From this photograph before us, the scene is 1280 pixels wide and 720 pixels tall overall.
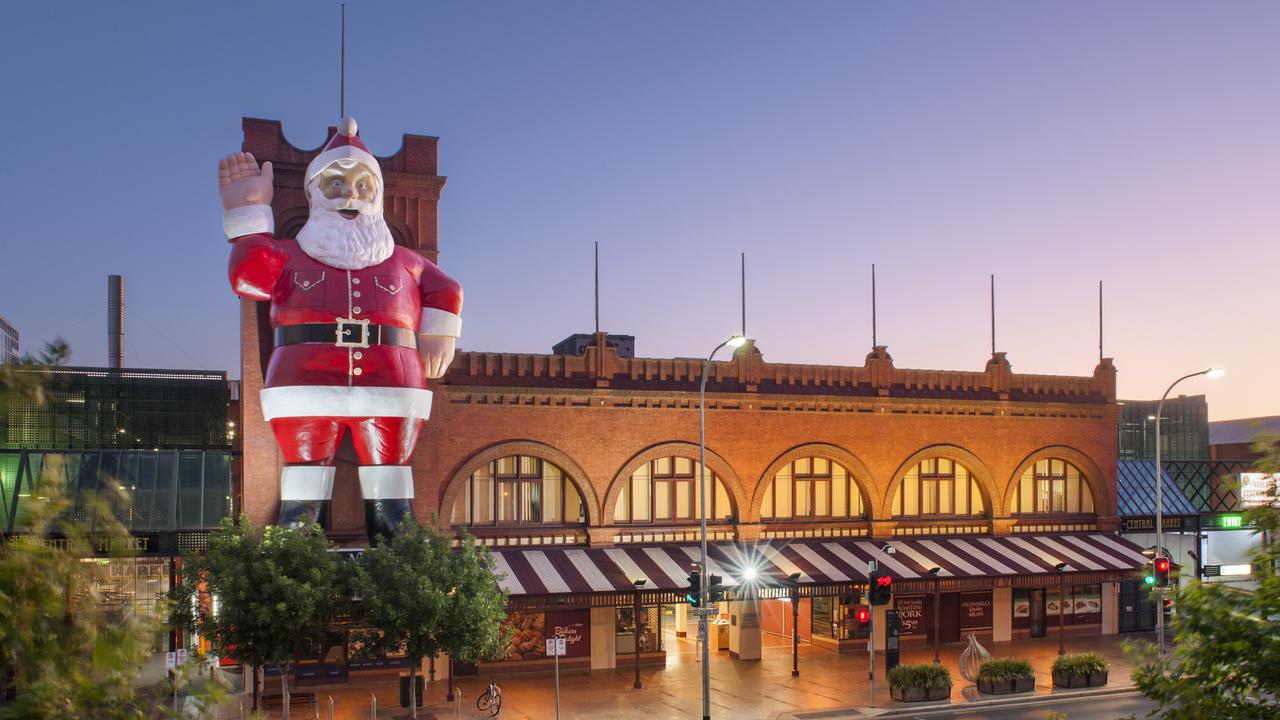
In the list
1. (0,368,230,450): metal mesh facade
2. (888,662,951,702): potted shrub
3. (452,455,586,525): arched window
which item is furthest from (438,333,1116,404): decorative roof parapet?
(888,662,951,702): potted shrub

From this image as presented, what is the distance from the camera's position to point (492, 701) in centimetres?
2794

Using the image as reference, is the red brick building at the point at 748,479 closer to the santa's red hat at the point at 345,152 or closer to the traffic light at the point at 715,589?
the santa's red hat at the point at 345,152

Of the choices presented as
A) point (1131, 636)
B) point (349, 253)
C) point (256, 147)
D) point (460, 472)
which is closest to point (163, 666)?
point (460, 472)

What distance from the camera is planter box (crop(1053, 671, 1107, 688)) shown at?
30.7 m

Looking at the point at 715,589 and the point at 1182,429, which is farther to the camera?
the point at 1182,429

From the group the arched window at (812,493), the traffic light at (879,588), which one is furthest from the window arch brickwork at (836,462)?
the traffic light at (879,588)

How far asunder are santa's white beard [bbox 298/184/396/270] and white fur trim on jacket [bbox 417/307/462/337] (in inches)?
92.1

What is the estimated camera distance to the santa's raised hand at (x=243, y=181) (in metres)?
28.7

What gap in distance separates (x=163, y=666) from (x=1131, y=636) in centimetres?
3437

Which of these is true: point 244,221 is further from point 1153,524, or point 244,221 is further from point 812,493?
point 1153,524

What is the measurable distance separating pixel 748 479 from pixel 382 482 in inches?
530

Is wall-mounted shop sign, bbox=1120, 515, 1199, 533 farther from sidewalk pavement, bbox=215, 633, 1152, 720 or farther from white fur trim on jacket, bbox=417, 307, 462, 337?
white fur trim on jacket, bbox=417, 307, 462, 337

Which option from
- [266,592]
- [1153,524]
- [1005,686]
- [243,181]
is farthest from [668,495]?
[1153,524]

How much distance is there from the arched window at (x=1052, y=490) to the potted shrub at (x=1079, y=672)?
11104mm
